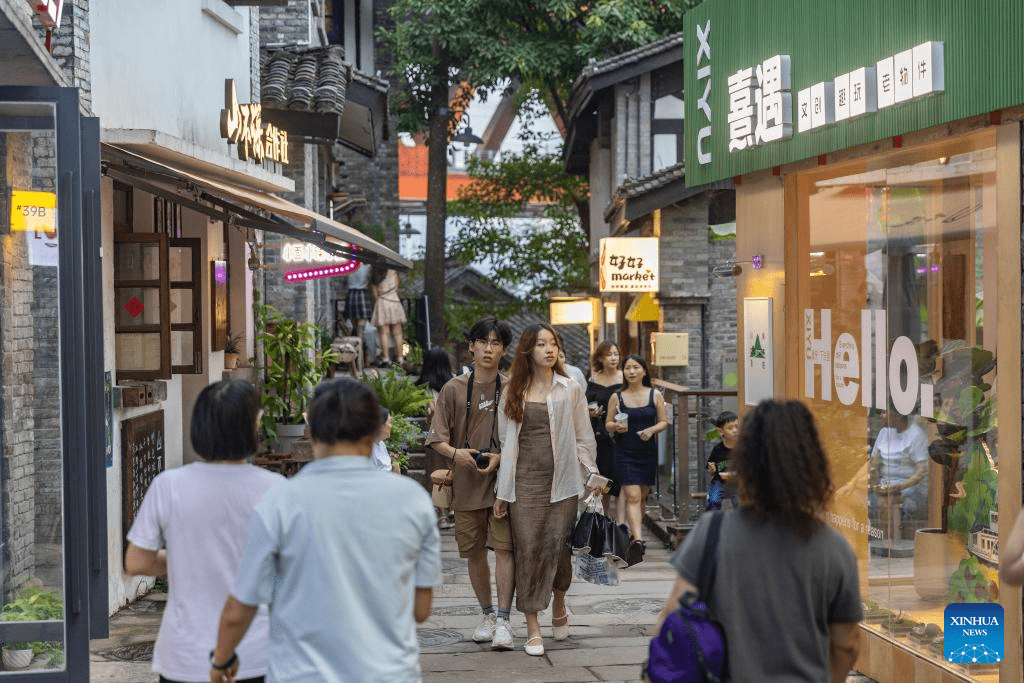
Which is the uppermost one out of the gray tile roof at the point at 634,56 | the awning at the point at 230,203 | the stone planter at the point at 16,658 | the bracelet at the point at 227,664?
the gray tile roof at the point at 634,56

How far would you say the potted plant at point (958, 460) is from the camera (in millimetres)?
6770

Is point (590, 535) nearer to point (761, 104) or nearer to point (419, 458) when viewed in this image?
point (761, 104)

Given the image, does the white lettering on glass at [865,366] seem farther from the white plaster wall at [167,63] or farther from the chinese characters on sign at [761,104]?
the white plaster wall at [167,63]

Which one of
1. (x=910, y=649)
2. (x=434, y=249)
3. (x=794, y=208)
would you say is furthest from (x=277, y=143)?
(x=434, y=249)

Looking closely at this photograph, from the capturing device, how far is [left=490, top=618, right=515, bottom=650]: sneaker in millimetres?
8680

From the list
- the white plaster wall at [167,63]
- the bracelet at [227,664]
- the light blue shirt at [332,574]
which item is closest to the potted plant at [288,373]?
the white plaster wall at [167,63]

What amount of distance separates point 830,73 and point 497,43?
19.5 metres

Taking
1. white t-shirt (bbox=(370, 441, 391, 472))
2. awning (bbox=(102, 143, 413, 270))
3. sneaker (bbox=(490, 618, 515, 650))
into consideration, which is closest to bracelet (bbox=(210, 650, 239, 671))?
white t-shirt (bbox=(370, 441, 391, 472))

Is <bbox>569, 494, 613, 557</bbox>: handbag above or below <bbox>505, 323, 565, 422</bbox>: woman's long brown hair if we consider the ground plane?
below

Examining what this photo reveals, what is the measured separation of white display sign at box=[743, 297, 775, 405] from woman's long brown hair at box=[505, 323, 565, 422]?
5.51ft

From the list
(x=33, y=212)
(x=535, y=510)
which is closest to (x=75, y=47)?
(x=33, y=212)

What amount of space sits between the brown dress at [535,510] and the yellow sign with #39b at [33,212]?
10.2ft

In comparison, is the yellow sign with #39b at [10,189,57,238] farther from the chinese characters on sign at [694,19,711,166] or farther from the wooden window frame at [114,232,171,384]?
the chinese characters on sign at [694,19,711,166]

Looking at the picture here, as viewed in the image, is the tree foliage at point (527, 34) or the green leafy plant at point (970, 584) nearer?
the green leafy plant at point (970, 584)
